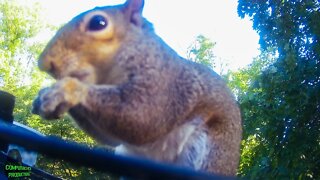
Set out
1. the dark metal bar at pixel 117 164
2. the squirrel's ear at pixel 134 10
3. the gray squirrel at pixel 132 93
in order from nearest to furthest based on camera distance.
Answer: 1. the dark metal bar at pixel 117 164
2. the gray squirrel at pixel 132 93
3. the squirrel's ear at pixel 134 10

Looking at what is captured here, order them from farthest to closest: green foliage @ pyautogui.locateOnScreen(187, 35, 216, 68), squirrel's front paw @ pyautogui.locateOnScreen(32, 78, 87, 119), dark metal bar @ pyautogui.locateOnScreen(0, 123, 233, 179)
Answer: green foliage @ pyautogui.locateOnScreen(187, 35, 216, 68)
squirrel's front paw @ pyautogui.locateOnScreen(32, 78, 87, 119)
dark metal bar @ pyautogui.locateOnScreen(0, 123, 233, 179)

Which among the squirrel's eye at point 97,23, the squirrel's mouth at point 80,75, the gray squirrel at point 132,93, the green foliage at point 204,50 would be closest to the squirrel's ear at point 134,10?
the gray squirrel at point 132,93

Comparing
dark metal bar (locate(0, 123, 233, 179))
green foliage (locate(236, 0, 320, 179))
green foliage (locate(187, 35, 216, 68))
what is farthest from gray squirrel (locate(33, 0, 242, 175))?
green foliage (locate(187, 35, 216, 68))

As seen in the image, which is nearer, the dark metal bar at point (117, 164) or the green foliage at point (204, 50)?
the dark metal bar at point (117, 164)

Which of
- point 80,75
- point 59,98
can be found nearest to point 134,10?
point 80,75

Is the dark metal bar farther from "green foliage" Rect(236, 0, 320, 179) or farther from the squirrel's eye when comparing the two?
"green foliage" Rect(236, 0, 320, 179)

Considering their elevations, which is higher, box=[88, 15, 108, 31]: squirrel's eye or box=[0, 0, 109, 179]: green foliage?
box=[0, 0, 109, 179]: green foliage

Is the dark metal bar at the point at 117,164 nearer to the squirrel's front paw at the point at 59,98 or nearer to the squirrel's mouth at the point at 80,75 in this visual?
Answer: the squirrel's front paw at the point at 59,98

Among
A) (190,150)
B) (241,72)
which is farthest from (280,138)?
(241,72)
